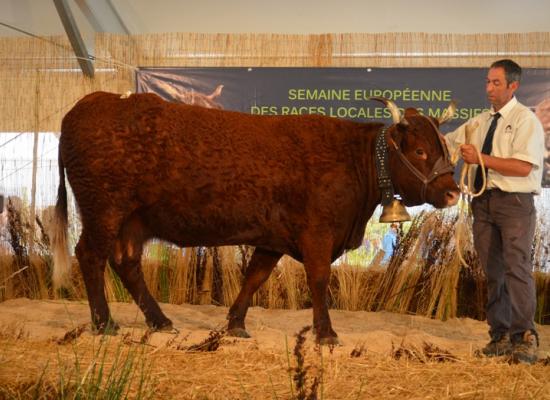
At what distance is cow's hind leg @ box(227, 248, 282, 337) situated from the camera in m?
5.55

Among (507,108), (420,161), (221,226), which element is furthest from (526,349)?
(221,226)

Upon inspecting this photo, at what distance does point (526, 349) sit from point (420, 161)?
1.43m

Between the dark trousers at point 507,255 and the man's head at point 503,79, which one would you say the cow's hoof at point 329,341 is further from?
the man's head at point 503,79

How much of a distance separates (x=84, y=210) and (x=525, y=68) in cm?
460

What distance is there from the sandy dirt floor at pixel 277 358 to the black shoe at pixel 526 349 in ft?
0.31

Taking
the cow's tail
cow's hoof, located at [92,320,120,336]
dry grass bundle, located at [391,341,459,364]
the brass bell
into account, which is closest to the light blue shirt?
the brass bell

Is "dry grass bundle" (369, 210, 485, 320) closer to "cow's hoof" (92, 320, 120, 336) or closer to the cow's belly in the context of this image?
the cow's belly

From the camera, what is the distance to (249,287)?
18.5 feet

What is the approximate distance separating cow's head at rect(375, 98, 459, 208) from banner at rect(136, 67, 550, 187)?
88.4 inches

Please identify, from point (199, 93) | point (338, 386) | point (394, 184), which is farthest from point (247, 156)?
point (199, 93)

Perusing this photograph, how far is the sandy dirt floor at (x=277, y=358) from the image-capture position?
353 cm

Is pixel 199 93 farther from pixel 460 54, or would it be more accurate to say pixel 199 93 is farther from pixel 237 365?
pixel 237 365

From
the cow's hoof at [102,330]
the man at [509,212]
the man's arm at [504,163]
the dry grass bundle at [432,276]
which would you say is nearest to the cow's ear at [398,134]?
the man at [509,212]

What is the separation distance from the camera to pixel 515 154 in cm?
490
